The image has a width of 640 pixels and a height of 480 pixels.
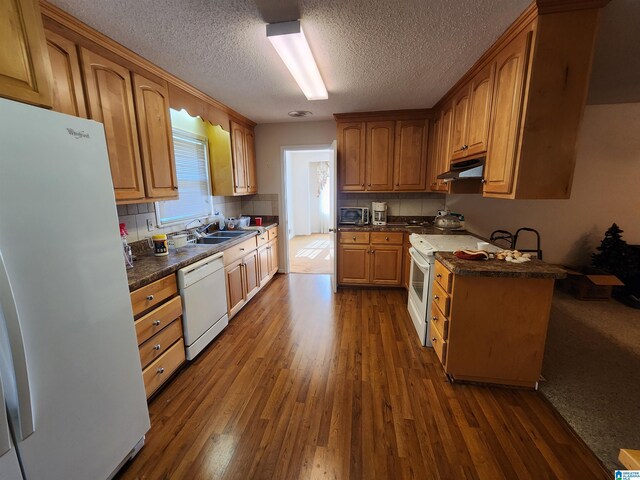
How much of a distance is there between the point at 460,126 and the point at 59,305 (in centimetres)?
323

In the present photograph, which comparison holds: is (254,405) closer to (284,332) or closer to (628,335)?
(284,332)

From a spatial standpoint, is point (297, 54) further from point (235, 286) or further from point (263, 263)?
point (263, 263)

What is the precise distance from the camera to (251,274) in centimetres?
342

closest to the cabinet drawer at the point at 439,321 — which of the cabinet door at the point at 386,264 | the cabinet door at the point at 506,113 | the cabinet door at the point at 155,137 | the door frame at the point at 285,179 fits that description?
the cabinet door at the point at 506,113

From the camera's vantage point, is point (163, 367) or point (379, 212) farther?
point (379, 212)

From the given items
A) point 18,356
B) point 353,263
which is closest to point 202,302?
point 18,356

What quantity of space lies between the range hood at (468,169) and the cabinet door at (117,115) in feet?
8.83

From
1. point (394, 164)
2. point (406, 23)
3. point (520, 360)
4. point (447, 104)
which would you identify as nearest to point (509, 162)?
point (406, 23)

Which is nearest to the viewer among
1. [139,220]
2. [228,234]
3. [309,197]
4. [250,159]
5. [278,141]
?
[139,220]

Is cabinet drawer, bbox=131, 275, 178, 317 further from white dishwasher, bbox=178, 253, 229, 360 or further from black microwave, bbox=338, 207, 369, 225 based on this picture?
black microwave, bbox=338, 207, 369, 225

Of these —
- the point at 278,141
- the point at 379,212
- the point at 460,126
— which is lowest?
the point at 379,212

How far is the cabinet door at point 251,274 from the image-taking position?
10.7ft

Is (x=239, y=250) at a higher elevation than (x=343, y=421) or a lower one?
higher

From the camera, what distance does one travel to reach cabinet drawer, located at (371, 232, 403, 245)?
3.60 meters
